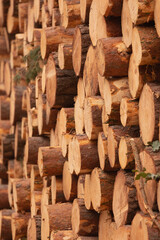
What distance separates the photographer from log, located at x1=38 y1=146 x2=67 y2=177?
168 inches

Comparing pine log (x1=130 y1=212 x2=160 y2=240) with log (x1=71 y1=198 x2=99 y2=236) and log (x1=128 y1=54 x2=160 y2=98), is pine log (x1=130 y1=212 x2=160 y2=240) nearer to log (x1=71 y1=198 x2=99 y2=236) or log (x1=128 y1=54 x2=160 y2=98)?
log (x1=128 y1=54 x2=160 y2=98)

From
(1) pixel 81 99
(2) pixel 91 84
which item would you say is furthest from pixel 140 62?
(1) pixel 81 99

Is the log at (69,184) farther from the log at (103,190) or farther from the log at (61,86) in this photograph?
the log at (103,190)

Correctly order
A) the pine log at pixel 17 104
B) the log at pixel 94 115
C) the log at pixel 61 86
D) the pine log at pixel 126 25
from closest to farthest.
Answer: the pine log at pixel 126 25 → the log at pixel 94 115 → the log at pixel 61 86 → the pine log at pixel 17 104

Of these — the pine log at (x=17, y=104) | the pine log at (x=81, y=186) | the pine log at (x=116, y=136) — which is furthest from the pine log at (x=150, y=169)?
the pine log at (x=17, y=104)

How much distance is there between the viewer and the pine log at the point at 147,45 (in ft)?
9.52

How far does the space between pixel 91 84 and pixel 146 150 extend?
94 centimetres

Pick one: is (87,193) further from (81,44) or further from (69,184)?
(81,44)

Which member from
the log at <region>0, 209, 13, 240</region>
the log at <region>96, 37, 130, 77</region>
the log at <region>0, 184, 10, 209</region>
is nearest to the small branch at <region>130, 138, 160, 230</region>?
the log at <region>96, 37, 130, 77</region>

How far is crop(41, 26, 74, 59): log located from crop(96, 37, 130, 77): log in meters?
1.15

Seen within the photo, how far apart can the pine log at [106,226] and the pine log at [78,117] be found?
1.92 ft

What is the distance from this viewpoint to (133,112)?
309cm

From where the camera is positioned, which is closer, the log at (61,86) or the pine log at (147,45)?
the pine log at (147,45)

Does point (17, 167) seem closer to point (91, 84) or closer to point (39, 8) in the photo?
point (39, 8)
